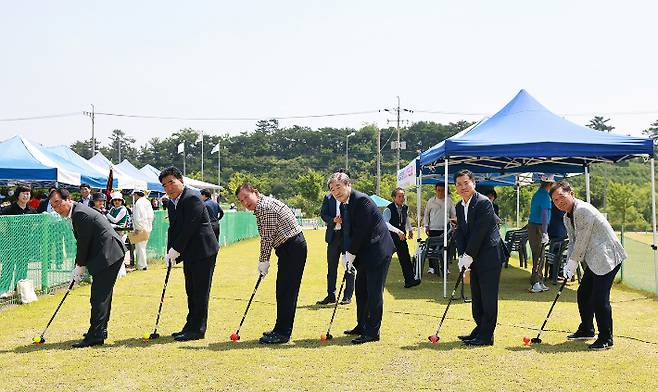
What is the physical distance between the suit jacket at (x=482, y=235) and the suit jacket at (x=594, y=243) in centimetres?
82

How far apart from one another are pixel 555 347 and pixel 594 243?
3.73ft

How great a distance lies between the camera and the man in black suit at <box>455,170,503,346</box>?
696 cm

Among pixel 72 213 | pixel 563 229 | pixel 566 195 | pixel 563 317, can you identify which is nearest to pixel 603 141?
pixel 563 229

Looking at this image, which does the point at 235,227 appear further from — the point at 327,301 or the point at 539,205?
the point at 327,301

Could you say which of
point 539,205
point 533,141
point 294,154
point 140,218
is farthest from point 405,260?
point 294,154

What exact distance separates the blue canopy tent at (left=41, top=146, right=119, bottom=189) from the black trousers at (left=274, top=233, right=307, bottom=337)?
11.9m

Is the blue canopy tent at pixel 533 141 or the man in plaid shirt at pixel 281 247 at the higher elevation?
the blue canopy tent at pixel 533 141

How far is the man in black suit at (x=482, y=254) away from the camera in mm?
6961

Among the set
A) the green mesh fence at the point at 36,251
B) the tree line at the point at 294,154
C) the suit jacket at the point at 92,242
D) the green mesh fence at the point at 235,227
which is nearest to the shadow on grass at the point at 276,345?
the suit jacket at the point at 92,242

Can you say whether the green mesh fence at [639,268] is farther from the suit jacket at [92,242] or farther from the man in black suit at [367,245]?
the suit jacket at [92,242]

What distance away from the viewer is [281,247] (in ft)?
23.6

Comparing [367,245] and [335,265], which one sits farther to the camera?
[335,265]

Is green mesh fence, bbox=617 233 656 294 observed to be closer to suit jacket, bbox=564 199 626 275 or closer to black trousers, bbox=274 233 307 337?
Answer: suit jacket, bbox=564 199 626 275

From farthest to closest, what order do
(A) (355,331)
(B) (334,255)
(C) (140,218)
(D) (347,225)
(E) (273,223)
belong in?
(C) (140,218) → (B) (334,255) → (A) (355,331) → (D) (347,225) → (E) (273,223)
